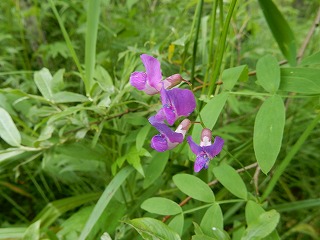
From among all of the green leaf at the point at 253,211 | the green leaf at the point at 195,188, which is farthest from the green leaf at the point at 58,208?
the green leaf at the point at 253,211

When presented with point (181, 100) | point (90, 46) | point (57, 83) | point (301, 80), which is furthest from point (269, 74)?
point (57, 83)

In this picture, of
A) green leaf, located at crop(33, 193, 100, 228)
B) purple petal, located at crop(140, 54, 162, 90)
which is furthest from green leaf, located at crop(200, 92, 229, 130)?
green leaf, located at crop(33, 193, 100, 228)

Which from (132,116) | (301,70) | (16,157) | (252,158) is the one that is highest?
(301,70)

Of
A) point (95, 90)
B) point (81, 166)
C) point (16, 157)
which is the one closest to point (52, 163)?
point (81, 166)

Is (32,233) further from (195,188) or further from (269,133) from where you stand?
(269,133)

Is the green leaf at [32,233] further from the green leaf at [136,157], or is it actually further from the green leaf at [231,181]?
the green leaf at [231,181]

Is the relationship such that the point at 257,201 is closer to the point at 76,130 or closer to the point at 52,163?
the point at 76,130

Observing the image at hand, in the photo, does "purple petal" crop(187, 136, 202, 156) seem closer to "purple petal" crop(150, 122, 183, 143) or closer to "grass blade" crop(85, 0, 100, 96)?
"purple petal" crop(150, 122, 183, 143)
